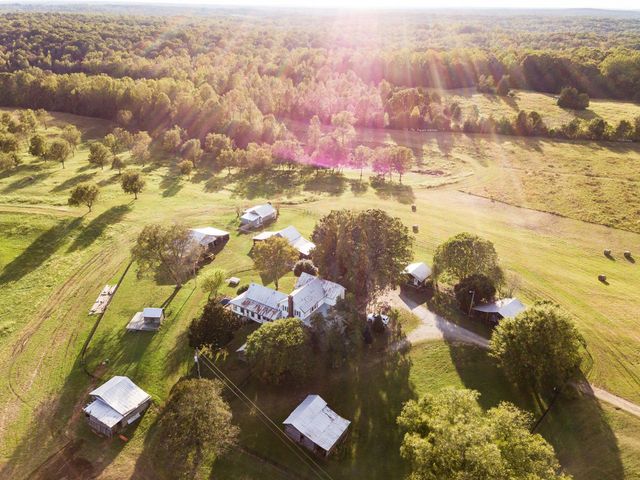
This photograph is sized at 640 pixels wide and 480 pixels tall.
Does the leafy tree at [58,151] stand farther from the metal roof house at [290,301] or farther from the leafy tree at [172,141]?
the metal roof house at [290,301]

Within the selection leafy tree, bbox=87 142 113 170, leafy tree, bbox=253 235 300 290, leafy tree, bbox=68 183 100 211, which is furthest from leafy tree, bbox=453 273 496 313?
leafy tree, bbox=87 142 113 170

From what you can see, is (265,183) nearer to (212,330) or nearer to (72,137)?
(72,137)

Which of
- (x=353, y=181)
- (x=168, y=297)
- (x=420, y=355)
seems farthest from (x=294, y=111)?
(x=420, y=355)

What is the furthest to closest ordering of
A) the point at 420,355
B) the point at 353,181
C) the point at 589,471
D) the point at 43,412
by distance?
the point at 353,181, the point at 420,355, the point at 43,412, the point at 589,471

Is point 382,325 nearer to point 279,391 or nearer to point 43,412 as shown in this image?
point 279,391

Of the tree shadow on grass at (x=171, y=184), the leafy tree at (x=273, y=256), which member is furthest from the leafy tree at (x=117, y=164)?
the leafy tree at (x=273, y=256)
